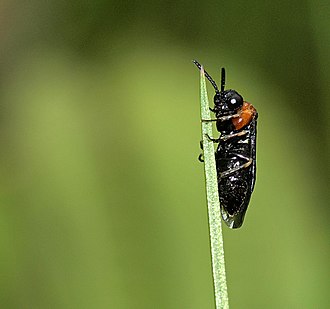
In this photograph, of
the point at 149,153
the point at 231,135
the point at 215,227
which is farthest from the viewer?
the point at 149,153

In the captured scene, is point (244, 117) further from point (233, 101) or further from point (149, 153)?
point (149, 153)

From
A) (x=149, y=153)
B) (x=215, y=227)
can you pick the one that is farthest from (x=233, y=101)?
(x=215, y=227)

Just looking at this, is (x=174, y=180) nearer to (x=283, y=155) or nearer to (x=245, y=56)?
(x=283, y=155)

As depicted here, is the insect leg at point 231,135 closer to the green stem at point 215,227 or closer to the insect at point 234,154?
the insect at point 234,154

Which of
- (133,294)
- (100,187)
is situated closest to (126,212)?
(100,187)

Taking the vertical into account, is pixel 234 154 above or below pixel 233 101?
below

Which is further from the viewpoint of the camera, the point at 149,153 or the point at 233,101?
the point at 149,153
